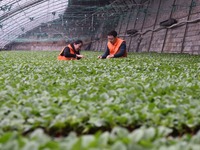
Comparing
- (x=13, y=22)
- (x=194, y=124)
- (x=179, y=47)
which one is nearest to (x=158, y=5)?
(x=179, y=47)

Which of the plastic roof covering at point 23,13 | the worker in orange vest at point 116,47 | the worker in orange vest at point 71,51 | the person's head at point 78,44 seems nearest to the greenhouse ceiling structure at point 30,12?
the plastic roof covering at point 23,13

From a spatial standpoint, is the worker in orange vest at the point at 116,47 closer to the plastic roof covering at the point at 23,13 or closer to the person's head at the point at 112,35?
the person's head at the point at 112,35

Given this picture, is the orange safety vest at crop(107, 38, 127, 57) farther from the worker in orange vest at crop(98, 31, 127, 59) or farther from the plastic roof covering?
the plastic roof covering

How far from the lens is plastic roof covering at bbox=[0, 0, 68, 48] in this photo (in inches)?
1128

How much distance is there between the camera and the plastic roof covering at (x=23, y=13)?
28659 mm

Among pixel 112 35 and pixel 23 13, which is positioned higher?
pixel 23 13

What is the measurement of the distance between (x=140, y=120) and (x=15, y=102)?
1.38 m

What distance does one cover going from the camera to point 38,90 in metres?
3.95

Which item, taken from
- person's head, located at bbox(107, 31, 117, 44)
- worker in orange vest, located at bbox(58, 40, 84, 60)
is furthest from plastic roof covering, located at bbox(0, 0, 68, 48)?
person's head, located at bbox(107, 31, 117, 44)

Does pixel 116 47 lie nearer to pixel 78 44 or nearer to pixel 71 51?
pixel 78 44

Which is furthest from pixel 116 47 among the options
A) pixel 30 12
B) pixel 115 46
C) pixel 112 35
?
pixel 30 12

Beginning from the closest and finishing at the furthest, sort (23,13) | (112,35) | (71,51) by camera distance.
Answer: (112,35), (71,51), (23,13)

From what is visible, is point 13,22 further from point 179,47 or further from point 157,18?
point 179,47

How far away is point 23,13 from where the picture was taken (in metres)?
34.4
